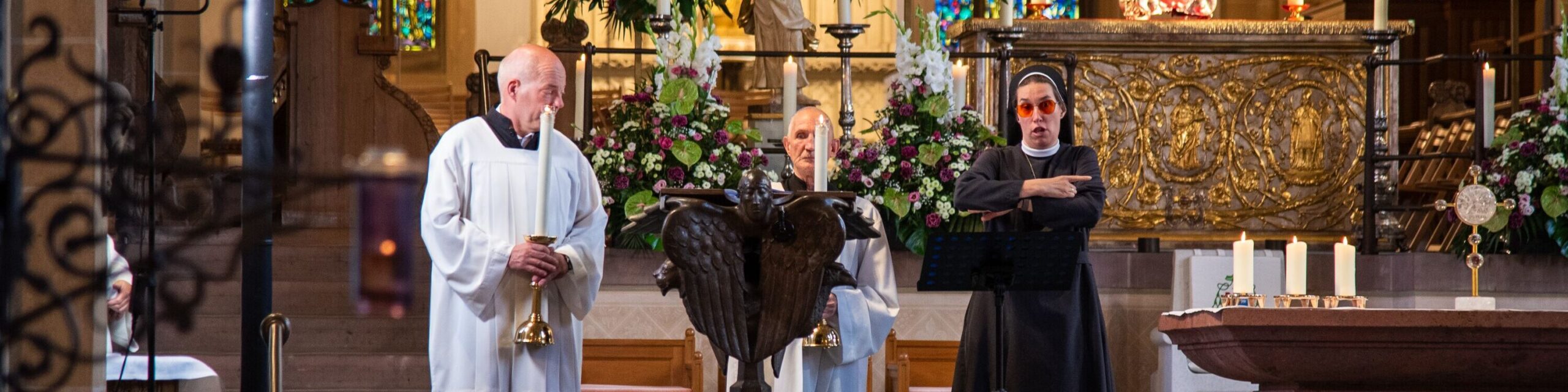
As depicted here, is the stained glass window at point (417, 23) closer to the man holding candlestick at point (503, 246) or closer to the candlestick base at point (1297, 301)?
the man holding candlestick at point (503, 246)

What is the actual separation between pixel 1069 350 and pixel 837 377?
34.4 inches

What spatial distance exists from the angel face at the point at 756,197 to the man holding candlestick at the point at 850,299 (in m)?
1.98

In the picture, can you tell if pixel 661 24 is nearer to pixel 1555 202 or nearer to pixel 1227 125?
pixel 1227 125

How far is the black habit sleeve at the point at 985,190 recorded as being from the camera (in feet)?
19.0

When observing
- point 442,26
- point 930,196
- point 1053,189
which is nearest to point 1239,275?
point 1053,189

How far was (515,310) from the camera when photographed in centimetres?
528

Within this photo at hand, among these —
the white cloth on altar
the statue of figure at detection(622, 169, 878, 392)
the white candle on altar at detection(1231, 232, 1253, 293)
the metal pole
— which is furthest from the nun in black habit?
the statue of figure at detection(622, 169, 878, 392)

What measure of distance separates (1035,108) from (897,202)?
159 centimetres

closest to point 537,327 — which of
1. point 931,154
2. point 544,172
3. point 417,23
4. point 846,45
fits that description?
point 544,172

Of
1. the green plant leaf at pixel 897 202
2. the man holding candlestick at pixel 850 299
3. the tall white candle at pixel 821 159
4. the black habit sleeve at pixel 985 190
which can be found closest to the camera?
the tall white candle at pixel 821 159

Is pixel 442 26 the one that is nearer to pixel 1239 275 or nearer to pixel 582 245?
pixel 582 245

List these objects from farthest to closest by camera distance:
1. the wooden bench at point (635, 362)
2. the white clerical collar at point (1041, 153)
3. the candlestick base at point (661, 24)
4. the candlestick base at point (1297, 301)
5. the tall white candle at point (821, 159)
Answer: the candlestick base at point (661, 24) → the wooden bench at point (635, 362) → the white clerical collar at point (1041, 153) → the candlestick base at point (1297, 301) → the tall white candle at point (821, 159)

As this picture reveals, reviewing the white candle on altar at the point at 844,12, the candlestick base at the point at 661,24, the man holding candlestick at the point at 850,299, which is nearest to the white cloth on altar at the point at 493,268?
the man holding candlestick at the point at 850,299

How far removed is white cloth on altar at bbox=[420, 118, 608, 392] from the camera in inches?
206
